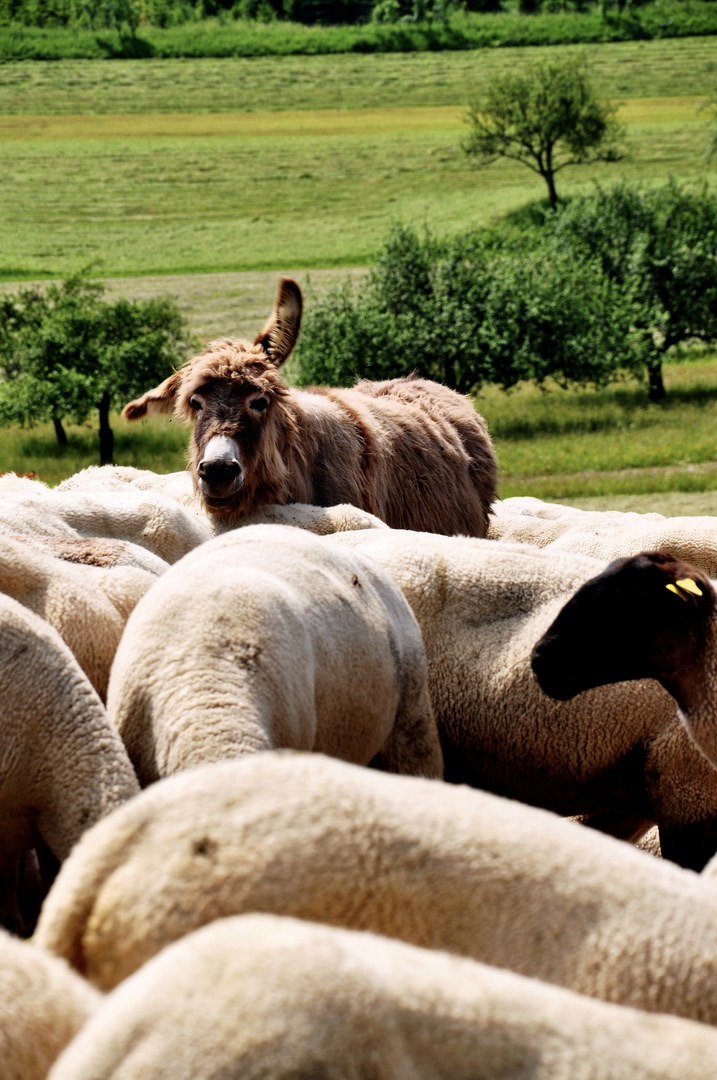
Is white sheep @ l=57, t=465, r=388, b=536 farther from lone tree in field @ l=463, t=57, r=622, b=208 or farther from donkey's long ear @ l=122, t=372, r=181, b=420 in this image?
lone tree in field @ l=463, t=57, r=622, b=208

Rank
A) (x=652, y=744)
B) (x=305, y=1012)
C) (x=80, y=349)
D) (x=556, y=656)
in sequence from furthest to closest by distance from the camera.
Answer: (x=80, y=349), (x=652, y=744), (x=556, y=656), (x=305, y=1012)

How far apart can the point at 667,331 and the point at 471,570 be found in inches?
1459

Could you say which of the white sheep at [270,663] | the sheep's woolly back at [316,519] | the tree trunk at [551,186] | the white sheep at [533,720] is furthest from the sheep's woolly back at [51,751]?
the tree trunk at [551,186]

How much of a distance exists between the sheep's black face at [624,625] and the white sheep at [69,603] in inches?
61.7

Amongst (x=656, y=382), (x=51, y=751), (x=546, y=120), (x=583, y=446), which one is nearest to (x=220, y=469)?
(x=51, y=751)

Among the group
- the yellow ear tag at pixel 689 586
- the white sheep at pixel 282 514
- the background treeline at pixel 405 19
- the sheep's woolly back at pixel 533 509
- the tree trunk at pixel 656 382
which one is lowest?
the tree trunk at pixel 656 382

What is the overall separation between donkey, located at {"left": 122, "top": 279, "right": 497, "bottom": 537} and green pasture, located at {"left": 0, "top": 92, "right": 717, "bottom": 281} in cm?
4266

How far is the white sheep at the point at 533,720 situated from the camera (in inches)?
174

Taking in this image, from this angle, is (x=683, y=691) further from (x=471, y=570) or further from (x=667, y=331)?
(x=667, y=331)

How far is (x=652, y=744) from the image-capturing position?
4.46 meters

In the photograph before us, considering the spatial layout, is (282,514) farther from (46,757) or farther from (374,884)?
(374,884)

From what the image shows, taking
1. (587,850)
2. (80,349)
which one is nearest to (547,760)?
(587,850)

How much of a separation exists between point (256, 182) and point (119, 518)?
203 ft

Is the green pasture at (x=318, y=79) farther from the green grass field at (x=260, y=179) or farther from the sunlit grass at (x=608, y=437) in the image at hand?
the sunlit grass at (x=608, y=437)
